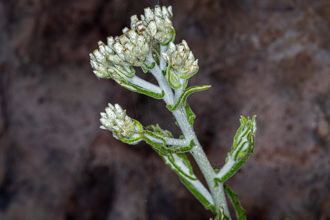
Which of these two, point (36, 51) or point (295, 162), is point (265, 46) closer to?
point (295, 162)

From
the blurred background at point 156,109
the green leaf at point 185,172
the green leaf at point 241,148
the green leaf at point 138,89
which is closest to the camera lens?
the green leaf at point 138,89

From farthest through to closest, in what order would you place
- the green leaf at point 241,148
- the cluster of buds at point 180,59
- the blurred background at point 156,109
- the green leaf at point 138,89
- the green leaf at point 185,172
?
the blurred background at point 156,109 → the green leaf at point 185,172 → the green leaf at point 241,148 → the green leaf at point 138,89 → the cluster of buds at point 180,59

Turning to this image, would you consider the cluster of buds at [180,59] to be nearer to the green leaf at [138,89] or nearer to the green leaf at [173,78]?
the green leaf at [173,78]

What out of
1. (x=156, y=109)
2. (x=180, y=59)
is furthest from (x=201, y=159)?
(x=156, y=109)

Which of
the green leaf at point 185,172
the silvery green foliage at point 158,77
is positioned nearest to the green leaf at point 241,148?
the silvery green foliage at point 158,77

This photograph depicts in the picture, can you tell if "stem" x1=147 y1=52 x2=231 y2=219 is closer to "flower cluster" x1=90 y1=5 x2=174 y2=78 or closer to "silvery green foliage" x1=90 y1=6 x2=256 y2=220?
"silvery green foliage" x1=90 y1=6 x2=256 y2=220

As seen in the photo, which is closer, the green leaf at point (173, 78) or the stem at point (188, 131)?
the green leaf at point (173, 78)
